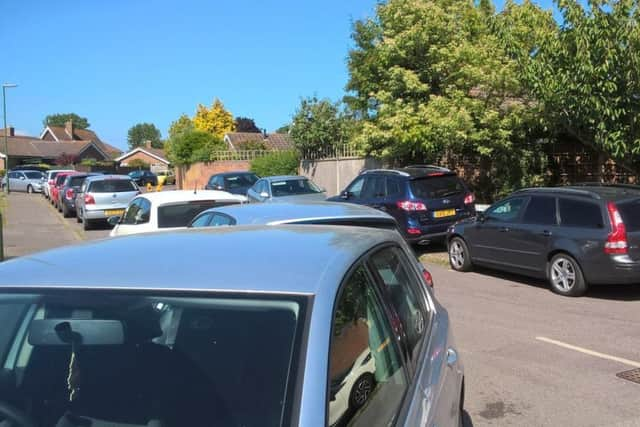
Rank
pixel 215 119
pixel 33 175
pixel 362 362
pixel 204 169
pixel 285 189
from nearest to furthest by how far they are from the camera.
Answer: pixel 362 362 → pixel 285 189 → pixel 204 169 → pixel 33 175 → pixel 215 119

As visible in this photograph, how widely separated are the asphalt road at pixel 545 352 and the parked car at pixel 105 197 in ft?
43.5

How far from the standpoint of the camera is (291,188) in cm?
1688

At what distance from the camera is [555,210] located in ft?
31.5

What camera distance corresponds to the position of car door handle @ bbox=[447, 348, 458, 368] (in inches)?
131

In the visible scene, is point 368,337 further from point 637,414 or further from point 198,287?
point 637,414

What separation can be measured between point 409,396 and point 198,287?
948mm

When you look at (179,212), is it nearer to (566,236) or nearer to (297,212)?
(297,212)

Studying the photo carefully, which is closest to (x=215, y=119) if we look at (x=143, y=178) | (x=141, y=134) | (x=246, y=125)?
(x=246, y=125)

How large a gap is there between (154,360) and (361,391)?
29.4 inches

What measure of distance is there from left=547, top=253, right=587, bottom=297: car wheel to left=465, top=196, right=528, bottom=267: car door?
808 millimetres

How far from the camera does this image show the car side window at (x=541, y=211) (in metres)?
9.65

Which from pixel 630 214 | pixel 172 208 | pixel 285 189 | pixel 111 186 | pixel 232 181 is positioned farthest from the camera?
pixel 232 181

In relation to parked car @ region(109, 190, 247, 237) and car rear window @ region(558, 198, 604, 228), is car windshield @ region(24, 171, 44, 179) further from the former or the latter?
car rear window @ region(558, 198, 604, 228)

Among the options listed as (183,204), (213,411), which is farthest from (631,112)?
(213,411)
